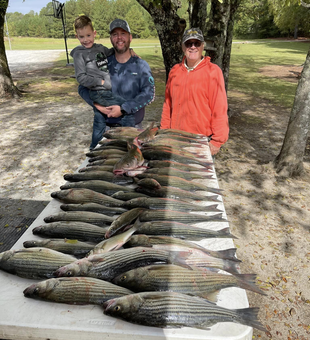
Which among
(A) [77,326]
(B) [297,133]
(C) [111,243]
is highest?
(C) [111,243]

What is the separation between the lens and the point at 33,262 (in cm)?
173

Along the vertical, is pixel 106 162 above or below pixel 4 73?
above

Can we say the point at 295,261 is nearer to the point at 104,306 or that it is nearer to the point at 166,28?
the point at 104,306

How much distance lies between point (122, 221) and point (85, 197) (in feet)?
1.98

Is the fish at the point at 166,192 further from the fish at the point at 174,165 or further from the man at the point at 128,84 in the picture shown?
the man at the point at 128,84

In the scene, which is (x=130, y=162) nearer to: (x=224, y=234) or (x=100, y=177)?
(x=100, y=177)

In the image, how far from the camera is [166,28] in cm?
706

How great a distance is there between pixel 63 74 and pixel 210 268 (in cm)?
2048

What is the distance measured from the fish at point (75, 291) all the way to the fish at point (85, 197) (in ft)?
2.98

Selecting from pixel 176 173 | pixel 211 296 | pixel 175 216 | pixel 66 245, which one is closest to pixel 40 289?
pixel 66 245

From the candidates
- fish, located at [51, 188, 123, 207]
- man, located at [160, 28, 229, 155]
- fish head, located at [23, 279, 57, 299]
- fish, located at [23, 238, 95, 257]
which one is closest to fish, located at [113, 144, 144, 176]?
fish, located at [51, 188, 123, 207]

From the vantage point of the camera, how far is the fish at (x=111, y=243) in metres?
1.82

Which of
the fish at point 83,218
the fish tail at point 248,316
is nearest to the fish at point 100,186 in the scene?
the fish at point 83,218

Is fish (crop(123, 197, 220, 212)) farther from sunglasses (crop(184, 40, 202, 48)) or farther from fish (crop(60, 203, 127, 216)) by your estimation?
sunglasses (crop(184, 40, 202, 48))
